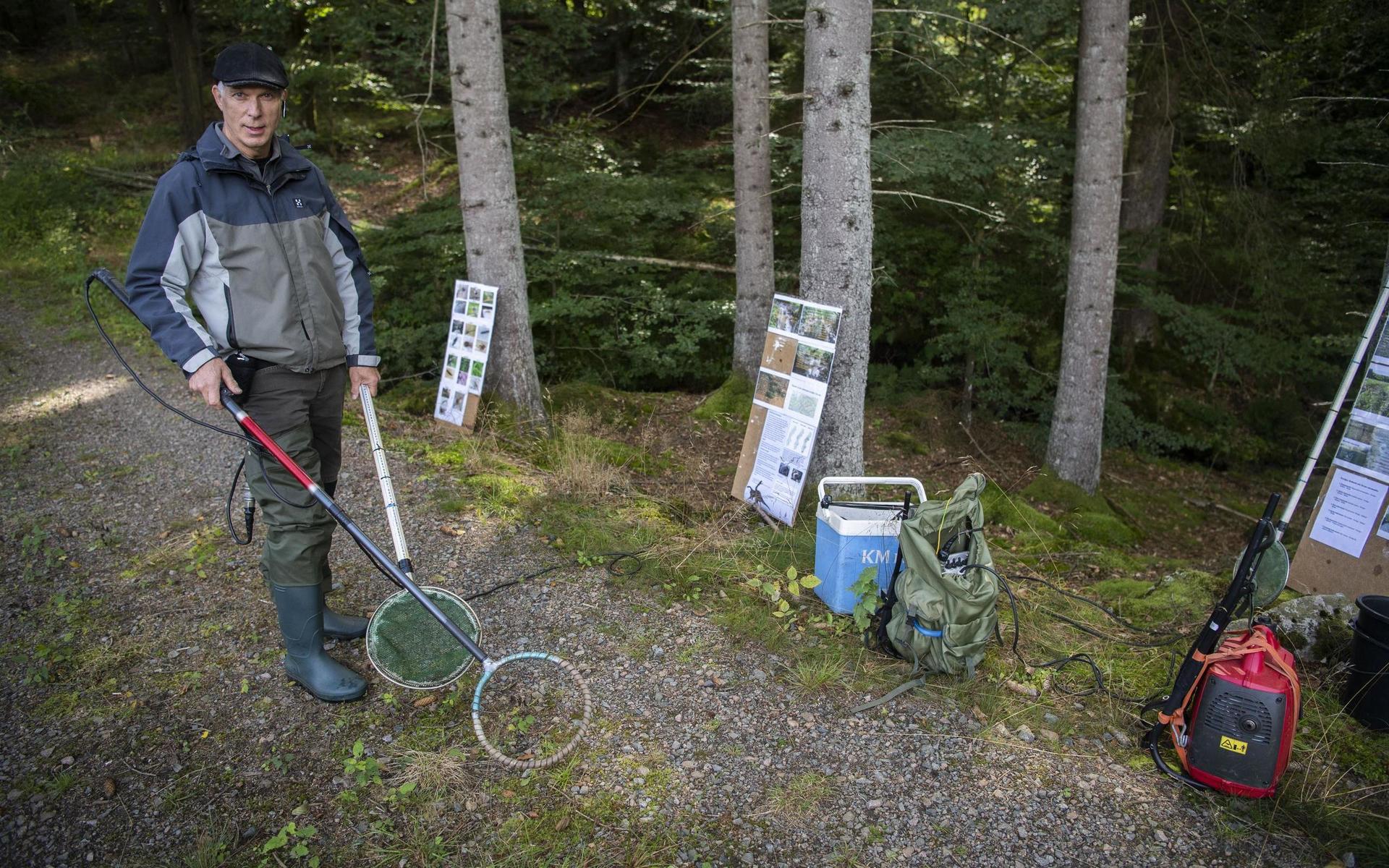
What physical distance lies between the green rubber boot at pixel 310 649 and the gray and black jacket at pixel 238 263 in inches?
35.7

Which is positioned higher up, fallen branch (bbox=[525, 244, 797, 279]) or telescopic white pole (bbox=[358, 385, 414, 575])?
fallen branch (bbox=[525, 244, 797, 279])

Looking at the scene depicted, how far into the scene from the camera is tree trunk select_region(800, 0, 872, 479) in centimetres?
454

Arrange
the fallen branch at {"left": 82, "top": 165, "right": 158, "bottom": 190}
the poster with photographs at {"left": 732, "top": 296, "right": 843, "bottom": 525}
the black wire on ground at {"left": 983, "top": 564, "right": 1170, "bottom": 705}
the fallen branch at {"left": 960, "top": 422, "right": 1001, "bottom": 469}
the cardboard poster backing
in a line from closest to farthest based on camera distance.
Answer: the black wire on ground at {"left": 983, "top": 564, "right": 1170, "bottom": 705}, the cardboard poster backing, the poster with photographs at {"left": 732, "top": 296, "right": 843, "bottom": 525}, the fallen branch at {"left": 960, "top": 422, "right": 1001, "bottom": 469}, the fallen branch at {"left": 82, "top": 165, "right": 158, "bottom": 190}

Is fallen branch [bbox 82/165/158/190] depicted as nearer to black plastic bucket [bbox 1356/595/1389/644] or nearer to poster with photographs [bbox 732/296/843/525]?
poster with photographs [bbox 732/296/843/525]

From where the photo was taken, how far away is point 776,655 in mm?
3674

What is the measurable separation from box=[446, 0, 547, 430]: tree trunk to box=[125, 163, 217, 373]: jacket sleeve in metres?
3.40

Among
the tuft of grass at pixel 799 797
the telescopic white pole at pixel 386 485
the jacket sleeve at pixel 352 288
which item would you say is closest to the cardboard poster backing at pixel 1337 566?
the tuft of grass at pixel 799 797

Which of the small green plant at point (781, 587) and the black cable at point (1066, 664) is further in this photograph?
the small green plant at point (781, 587)

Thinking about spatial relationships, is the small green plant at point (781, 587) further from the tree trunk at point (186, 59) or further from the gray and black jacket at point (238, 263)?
the tree trunk at point (186, 59)

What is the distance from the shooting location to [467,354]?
6.67 m

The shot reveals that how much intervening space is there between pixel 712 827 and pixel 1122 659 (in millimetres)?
2321

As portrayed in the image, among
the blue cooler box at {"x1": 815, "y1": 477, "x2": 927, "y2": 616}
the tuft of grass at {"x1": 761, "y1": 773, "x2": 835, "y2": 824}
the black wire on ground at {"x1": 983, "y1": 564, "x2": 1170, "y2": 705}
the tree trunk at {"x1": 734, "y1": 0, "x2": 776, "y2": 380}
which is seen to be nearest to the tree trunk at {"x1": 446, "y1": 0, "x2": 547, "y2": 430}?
the tree trunk at {"x1": 734, "y1": 0, "x2": 776, "y2": 380}

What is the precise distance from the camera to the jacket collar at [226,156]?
286 centimetres

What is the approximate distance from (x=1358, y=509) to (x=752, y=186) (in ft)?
16.6
